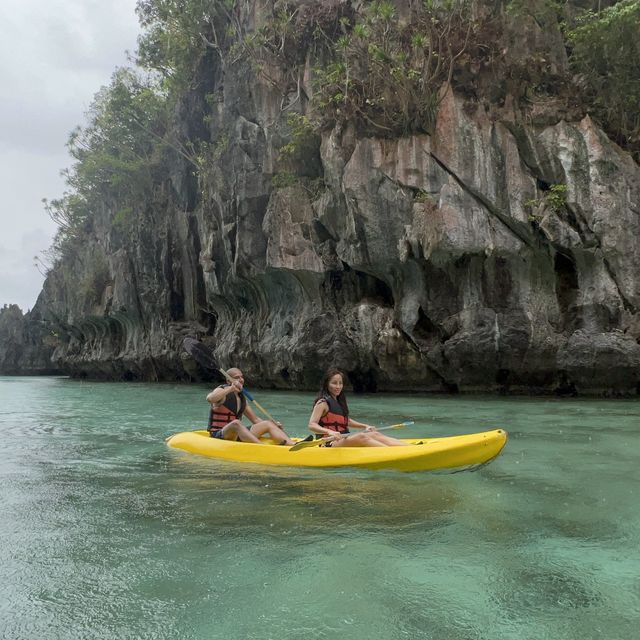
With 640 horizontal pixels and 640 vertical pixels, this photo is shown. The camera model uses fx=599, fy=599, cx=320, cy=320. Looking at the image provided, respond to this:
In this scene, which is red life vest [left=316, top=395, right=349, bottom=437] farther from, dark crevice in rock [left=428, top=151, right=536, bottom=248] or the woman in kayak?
dark crevice in rock [left=428, top=151, right=536, bottom=248]

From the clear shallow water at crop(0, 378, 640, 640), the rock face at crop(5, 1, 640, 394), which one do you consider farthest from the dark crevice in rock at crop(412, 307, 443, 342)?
the clear shallow water at crop(0, 378, 640, 640)

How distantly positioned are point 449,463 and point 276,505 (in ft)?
5.81

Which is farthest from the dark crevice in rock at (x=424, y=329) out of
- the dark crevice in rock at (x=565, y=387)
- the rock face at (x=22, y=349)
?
the rock face at (x=22, y=349)

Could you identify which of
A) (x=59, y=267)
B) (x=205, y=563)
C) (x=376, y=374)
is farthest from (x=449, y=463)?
(x=59, y=267)

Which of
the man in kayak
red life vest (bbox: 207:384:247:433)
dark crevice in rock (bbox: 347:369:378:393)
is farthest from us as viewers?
dark crevice in rock (bbox: 347:369:378:393)

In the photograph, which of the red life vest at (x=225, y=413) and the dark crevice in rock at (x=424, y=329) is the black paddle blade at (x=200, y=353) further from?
the dark crevice in rock at (x=424, y=329)

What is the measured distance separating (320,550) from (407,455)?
2026 millimetres

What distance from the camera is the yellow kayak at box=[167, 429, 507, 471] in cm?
557

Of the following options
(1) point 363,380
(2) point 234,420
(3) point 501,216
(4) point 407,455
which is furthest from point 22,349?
(4) point 407,455

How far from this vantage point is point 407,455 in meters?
5.68

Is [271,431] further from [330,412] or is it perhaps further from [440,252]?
[440,252]

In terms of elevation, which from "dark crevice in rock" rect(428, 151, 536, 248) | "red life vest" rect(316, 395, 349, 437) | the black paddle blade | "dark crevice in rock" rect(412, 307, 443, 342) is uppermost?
"dark crevice in rock" rect(428, 151, 536, 248)

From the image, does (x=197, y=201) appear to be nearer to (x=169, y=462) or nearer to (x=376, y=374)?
(x=376, y=374)

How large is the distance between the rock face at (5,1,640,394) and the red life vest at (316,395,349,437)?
9.21 m
